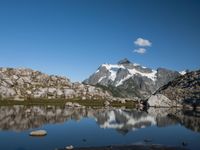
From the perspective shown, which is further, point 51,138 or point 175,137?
point 175,137

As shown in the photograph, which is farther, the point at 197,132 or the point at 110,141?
the point at 197,132

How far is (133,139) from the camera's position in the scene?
357 ft

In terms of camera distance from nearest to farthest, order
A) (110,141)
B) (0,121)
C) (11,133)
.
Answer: (110,141)
(11,133)
(0,121)

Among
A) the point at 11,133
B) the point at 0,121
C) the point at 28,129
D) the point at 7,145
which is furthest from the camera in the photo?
the point at 0,121

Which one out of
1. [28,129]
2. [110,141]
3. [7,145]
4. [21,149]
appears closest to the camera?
[21,149]

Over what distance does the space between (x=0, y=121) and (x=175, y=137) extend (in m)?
78.9

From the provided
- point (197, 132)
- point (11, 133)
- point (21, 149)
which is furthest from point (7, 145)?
point (197, 132)

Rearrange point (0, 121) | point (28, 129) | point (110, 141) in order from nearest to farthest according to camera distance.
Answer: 1. point (110, 141)
2. point (28, 129)
3. point (0, 121)

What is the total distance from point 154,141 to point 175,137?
15663 millimetres

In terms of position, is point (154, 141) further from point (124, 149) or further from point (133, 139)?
point (124, 149)

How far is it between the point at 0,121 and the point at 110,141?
212ft

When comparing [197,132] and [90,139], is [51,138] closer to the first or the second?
[90,139]

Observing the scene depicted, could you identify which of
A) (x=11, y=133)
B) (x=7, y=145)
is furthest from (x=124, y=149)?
(x=11, y=133)

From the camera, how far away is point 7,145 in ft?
292
